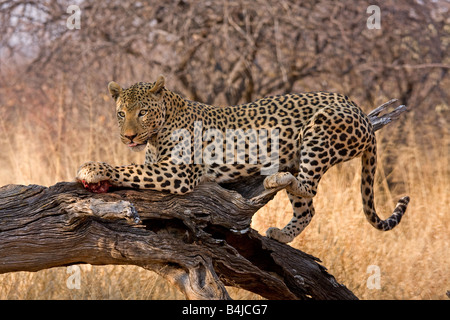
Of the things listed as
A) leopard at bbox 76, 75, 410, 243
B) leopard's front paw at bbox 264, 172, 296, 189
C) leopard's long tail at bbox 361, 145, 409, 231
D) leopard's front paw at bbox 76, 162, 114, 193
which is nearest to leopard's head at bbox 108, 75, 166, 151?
leopard at bbox 76, 75, 410, 243

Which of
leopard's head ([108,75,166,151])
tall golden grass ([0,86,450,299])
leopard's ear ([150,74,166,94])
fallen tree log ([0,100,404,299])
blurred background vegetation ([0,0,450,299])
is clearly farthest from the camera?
blurred background vegetation ([0,0,450,299])

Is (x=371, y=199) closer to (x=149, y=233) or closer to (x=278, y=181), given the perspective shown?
(x=278, y=181)

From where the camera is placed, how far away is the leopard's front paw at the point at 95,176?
5000 mm

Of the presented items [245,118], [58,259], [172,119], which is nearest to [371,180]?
[245,118]

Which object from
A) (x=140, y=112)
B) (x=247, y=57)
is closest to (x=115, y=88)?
A: (x=140, y=112)

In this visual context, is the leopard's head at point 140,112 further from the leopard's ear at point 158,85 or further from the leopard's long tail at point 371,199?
the leopard's long tail at point 371,199

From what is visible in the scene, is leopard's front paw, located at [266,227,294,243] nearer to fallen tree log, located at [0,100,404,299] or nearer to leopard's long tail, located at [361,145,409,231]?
fallen tree log, located at [0,100,404,299]

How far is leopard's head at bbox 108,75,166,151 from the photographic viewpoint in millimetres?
5426

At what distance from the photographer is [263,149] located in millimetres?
5812

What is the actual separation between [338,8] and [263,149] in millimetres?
7235

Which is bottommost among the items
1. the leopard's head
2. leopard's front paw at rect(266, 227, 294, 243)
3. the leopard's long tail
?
leopard's front paw at rect(266, 227, 294, 243)

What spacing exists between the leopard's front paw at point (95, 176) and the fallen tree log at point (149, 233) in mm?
65

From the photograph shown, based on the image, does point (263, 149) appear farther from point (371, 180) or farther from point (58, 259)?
point (58, 259)

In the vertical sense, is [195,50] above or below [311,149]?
above
